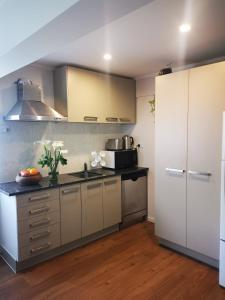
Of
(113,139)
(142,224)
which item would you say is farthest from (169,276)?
(113,139)

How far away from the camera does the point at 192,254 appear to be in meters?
2.69

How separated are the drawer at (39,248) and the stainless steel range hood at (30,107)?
1411mm

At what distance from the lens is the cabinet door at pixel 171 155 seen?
2.64m

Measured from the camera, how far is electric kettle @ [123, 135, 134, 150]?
3.87 meters

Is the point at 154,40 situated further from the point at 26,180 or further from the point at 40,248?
the point at 40,248

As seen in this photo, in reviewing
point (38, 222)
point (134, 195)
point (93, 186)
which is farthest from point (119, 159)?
point (38, 222)

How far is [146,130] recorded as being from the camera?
382 centimetres

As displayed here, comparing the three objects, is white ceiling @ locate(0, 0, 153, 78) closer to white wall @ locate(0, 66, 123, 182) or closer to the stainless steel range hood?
the stainless steel range hood

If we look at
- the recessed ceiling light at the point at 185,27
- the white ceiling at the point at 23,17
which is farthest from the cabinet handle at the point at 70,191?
the recessed ceiling light at the point at 185,27

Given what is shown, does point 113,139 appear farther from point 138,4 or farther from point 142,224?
point 138,4

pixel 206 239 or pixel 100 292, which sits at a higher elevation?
pixel 206 239

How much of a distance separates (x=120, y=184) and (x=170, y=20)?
2225 millimetres

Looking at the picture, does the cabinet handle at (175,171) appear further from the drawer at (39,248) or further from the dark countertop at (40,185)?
the drawer at (39,248)

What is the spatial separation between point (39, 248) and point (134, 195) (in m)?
1.64
